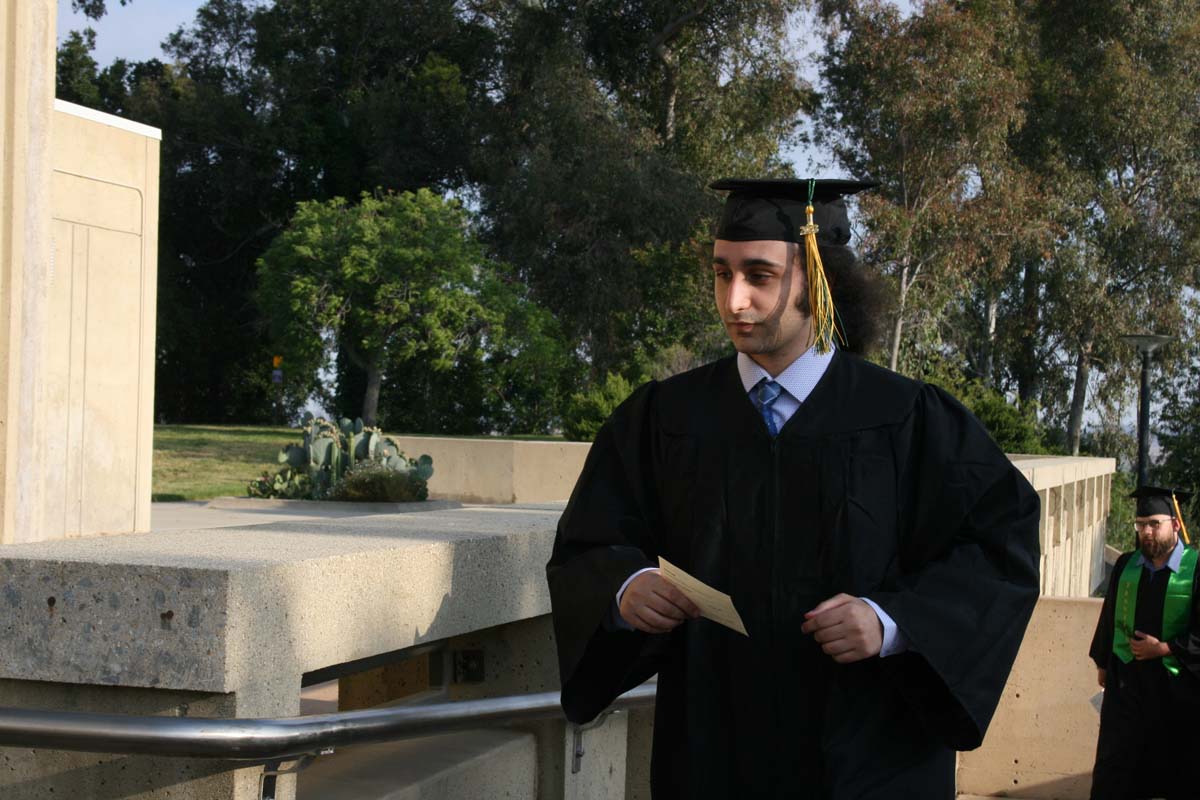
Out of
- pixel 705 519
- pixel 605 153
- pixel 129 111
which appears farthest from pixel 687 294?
pixel 705 519

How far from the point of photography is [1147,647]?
7938mm

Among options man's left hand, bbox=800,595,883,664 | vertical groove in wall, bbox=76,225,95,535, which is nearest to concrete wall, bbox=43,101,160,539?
vertical groove in wall, bbox=76,225,95,535

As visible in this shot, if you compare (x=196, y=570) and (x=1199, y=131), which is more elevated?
(x=1199, y=131)

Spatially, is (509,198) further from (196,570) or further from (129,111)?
(196,570)

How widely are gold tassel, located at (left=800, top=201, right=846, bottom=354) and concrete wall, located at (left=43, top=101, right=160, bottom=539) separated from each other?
7.82 meters

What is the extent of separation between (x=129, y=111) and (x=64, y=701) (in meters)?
43.3

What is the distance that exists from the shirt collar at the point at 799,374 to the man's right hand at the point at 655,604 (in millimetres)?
436

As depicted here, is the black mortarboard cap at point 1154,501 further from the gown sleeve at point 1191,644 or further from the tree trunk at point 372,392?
the tree trunk at point 372,392

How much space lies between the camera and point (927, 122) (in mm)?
31812

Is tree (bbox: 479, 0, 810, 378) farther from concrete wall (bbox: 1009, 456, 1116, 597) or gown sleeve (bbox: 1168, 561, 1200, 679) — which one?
gown sleeve (bbox: 1168, 561, 1200, 679)

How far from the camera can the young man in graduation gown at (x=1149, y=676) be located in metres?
7.84

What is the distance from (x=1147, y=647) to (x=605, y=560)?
6.17 m

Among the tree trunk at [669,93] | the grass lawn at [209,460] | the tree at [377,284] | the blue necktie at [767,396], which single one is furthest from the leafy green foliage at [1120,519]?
the blue necktie at [767,396]

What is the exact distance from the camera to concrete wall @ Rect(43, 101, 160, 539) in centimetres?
973
